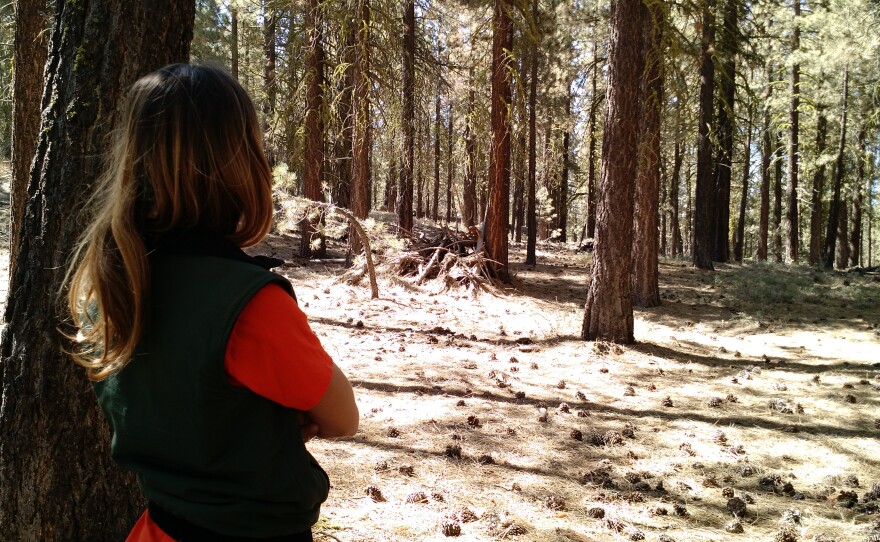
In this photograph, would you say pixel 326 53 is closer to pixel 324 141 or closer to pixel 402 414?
pixel 324 141

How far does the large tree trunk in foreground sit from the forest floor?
1.89 metres

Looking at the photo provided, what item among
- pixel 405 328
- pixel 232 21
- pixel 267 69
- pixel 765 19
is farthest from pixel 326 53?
pixel 765 19

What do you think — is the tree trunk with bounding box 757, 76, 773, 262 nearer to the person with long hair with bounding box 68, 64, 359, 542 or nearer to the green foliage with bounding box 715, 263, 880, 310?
the green foliage with bounding box 715, 263, 880, 310

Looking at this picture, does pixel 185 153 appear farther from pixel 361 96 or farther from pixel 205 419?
pixel 361 96

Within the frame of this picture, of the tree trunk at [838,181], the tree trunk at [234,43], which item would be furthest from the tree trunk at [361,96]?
the tree trunk at [838,181]

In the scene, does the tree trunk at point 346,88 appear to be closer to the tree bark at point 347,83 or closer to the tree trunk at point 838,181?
the tree bark at point 347,83

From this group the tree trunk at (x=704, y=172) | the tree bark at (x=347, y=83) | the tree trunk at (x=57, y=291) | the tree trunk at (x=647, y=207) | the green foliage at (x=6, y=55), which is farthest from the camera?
the tree trunk at (x=704, y=172)

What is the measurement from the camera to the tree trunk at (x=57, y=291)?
2096 millimetres

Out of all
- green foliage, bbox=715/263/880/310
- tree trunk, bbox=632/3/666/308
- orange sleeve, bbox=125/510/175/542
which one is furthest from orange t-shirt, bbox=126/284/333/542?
green foliage, bbox=715/263/880/310

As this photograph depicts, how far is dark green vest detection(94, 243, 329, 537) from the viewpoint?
1122 mm

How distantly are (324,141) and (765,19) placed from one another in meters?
15.5

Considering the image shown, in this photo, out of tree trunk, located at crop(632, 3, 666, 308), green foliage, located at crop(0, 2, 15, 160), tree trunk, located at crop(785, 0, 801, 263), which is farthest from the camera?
tree trunk, located at crop(785, 0, 801, 263)

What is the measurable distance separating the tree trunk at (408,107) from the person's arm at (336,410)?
31.2 feet

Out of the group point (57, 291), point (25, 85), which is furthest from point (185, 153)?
point (25, 85)
